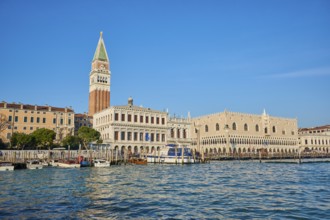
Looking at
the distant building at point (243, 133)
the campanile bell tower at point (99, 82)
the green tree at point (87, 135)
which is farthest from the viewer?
the campanile bell tower at point (99, 82)

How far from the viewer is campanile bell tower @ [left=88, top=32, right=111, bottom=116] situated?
8025 cm

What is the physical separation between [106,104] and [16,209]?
70.5 m

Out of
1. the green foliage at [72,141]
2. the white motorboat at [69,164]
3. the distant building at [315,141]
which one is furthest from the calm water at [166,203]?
the distant building at [315,141]

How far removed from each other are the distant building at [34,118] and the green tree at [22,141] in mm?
7931

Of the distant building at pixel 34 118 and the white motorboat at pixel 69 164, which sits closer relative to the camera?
the white motorboat at pixel 69 164

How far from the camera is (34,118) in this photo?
64.8m

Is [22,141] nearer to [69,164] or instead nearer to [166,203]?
[69,164]

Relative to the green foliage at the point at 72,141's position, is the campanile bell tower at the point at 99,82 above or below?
above

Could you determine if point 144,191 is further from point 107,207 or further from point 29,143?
point 29,143

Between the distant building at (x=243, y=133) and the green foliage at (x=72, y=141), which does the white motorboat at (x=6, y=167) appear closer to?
the green foliage at (x=72, y=141)

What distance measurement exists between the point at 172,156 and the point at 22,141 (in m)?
25.5

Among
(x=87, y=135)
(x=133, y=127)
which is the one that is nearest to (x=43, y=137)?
(x=87, y=135)

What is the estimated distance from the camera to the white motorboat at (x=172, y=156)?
45.6 m

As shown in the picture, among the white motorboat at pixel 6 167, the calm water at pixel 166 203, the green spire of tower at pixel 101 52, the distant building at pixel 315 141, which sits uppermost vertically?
the green spire of tower at pixel 101 52
